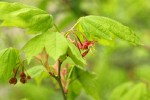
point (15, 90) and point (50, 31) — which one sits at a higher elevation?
point (15, 90)

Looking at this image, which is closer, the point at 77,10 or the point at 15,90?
the point at 77,10

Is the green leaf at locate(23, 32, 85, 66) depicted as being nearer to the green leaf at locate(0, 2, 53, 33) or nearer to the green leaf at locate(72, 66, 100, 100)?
the green leaf at locate(0, 2, 53, 33)

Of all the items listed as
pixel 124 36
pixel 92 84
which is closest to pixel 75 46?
pixel 124 36

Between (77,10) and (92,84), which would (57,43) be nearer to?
(92,84)

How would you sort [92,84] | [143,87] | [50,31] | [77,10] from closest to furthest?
[50,31]
[92,84]
[143,87]
[77,10]

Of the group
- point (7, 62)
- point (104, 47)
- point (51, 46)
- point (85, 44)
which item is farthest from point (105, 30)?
point (104, 47)

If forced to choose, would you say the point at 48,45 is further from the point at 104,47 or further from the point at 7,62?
the point at 104,47

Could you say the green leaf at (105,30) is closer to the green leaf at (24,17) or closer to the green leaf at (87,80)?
the green leaf at (24,17)
